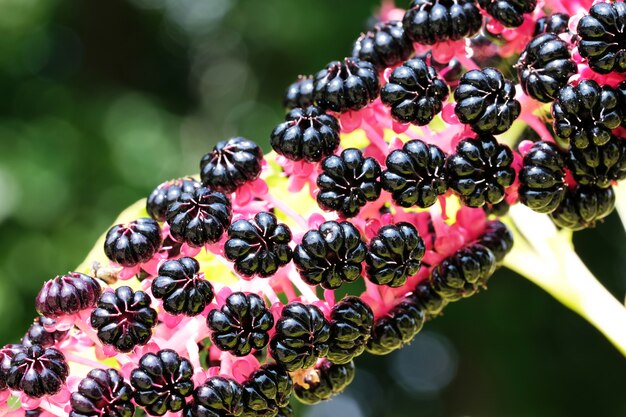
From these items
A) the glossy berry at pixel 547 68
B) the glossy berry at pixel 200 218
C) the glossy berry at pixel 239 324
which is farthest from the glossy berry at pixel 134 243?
the glossy berry at pixel 547 68

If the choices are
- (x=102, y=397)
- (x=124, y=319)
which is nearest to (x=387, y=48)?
(x=124, y=319)

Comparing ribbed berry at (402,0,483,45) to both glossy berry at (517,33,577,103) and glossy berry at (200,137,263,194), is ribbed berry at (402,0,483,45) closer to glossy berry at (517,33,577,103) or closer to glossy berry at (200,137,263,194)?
glossy berry at (517,33,577,103)

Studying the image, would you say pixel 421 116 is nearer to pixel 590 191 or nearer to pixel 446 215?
pixel 446 215

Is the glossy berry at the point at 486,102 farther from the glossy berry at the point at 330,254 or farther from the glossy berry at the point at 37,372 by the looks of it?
the glossy berry at the point at 37,372

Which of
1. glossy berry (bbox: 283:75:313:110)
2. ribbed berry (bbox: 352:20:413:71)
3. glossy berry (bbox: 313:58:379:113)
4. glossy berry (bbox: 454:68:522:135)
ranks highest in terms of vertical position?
glossy berry (bbox: 283:75:313:110)

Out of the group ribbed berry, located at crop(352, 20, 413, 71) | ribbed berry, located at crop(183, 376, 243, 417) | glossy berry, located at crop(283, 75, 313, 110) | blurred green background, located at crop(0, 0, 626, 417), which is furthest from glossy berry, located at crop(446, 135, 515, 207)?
blurred green background, located at crop(0, 0, 626, 417)
